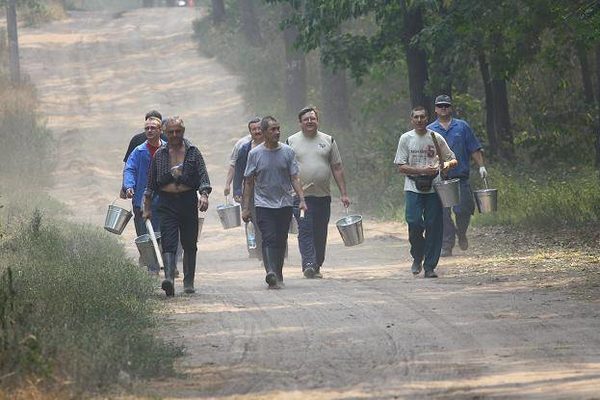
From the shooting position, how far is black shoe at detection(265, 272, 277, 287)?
14266 millimetres

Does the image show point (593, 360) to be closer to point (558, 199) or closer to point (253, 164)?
point (253, 164)

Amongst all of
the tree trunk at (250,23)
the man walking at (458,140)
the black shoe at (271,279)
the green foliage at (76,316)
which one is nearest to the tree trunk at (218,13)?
the tree trunk at (250,23)

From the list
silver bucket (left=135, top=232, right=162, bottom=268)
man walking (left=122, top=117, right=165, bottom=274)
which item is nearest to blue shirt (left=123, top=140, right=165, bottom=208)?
man walking (left=122, top=117, right=165, bottom=274)

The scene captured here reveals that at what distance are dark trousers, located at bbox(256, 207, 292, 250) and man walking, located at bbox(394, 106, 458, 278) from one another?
4.71ft

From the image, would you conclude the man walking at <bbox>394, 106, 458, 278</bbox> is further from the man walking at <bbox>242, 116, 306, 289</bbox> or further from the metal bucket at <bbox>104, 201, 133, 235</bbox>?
the metal bucket at <bbox>104, 201, 133, 235</bbox>

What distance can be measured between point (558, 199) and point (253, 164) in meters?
6.70

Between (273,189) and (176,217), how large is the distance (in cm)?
120

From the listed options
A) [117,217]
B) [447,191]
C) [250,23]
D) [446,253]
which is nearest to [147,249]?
[117,217]

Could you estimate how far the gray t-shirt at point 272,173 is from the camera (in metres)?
14.6

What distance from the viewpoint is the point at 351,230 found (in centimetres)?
1568

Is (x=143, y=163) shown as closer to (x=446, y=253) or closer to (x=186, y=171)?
(x=186, y=171)

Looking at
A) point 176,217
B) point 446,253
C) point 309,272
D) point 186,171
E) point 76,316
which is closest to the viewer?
point 76,316

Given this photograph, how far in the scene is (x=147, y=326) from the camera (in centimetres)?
1095

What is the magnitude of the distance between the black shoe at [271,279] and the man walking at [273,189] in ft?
0.47
